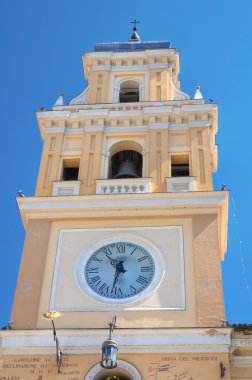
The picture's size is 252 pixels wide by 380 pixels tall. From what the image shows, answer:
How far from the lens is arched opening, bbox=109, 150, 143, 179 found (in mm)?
22562

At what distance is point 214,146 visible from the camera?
939 inches

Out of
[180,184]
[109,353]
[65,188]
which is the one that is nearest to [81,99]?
[65,188]

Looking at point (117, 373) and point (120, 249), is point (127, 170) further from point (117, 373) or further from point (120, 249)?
point (117, 373)

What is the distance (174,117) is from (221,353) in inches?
328

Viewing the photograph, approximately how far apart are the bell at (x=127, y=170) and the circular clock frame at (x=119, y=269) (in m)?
2.99

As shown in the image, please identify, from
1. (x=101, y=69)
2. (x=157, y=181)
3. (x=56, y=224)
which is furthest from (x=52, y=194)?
(x=101, y=69)

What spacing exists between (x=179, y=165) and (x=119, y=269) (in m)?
4.62

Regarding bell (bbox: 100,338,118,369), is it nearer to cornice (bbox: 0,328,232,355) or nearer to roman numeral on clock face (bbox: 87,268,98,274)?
cornice (bbox: 0,328,232,355)

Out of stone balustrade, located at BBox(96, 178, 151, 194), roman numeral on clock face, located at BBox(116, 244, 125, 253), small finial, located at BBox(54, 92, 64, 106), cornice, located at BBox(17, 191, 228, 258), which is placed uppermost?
small finial, located at BBox(54, 92, 64, 106)

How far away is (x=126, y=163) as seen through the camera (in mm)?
22859

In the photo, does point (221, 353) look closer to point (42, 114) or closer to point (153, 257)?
point (153, 257)

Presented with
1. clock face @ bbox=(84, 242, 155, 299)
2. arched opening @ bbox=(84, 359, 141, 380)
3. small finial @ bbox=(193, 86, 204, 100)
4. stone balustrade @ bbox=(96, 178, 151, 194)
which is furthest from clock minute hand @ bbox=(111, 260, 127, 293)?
small finial @ bbox=(193, 86, 204, 100)

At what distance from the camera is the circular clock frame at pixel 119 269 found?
1809cm

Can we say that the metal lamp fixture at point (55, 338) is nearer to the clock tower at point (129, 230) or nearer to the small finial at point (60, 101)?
the clock tower at point (129, 230)
